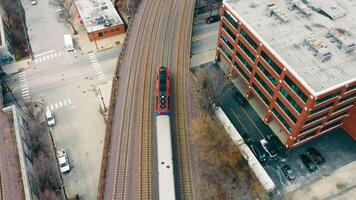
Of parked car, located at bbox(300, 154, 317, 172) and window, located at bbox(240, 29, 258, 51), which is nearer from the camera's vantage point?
parked car, located at bbox(300, 154, 317, 172)

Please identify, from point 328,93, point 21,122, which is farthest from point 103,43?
point 328,93

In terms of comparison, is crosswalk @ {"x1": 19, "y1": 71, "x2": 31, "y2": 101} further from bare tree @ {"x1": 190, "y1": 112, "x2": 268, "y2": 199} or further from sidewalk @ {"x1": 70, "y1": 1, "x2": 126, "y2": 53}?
bare tree @ {"x1": 190, "y1": 112, "x2": 268, "y2": 199}

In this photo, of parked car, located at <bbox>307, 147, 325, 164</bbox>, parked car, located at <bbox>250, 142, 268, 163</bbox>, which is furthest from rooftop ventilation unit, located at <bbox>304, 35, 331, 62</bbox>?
parked car, located at <bbox>250, 142, 268, 163</bbox>

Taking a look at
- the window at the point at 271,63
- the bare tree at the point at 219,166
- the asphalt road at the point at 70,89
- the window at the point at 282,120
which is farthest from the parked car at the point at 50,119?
the window at the point at 282,120

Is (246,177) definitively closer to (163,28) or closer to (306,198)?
(306,198)

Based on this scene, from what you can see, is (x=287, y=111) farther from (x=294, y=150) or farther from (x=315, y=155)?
(x=315, y=155)

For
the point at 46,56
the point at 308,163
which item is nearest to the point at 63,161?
the point at 46,56
